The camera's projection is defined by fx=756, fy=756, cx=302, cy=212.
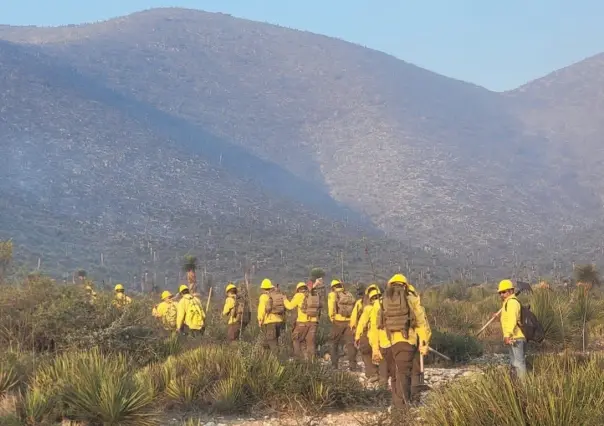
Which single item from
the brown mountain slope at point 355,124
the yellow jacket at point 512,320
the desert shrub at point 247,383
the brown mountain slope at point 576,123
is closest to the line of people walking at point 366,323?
the yellow jacket at point 512,320

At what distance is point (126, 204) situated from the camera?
2714 inches

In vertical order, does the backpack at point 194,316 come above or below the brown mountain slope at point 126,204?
below

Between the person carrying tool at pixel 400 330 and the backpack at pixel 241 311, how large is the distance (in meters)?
6.11

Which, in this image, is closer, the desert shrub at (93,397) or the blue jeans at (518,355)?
the desert shrub at (93,397)

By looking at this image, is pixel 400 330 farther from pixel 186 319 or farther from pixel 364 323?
pixel 186 319

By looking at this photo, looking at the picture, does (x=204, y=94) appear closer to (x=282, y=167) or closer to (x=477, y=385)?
(x=282, y=167)

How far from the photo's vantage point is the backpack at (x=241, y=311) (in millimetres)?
15266

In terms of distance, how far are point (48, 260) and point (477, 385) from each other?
4563 centimetres

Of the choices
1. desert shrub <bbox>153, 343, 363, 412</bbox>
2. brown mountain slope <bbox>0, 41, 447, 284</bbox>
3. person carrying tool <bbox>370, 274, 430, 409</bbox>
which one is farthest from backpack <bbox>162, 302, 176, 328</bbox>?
brown mountain slope <bbox>0, 41, 447, 284</bbox>

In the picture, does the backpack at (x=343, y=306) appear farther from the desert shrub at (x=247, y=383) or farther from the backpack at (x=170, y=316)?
the desert shrub at (x=247, y=383)

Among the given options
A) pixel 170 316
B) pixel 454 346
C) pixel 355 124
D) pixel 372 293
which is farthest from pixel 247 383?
pixel 355 124

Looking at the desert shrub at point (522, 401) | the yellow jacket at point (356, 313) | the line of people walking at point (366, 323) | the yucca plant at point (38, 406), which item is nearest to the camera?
the desert shrub at point (522, 401)

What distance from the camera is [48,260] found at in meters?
48.0

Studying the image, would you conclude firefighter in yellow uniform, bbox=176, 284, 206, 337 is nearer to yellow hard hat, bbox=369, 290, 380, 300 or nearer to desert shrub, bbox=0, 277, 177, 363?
desert shrub, bbox=0, 277, 177, 363
